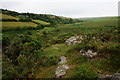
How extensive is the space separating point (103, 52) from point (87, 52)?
207 cm

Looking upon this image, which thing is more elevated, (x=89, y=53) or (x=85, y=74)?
(x=89, y=53)

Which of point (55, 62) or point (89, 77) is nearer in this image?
point (89, 77)

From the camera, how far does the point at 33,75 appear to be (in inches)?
576

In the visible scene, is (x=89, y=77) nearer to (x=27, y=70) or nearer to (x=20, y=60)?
(x=27, y=70)

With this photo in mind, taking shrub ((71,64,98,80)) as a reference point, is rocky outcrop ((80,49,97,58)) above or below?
above

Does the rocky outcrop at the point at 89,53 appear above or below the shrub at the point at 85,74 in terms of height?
above

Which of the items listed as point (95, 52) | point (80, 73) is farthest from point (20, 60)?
point (95, 52)

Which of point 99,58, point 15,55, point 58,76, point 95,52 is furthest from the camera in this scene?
point 15,55

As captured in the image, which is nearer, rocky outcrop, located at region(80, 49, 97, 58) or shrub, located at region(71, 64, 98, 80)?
shrub, located at region(71, 64, 98, 80)

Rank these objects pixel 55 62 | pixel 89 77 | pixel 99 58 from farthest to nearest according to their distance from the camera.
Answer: pixel 55 62
pixel 99 58
pixel 89 77

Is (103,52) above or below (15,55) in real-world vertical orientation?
above

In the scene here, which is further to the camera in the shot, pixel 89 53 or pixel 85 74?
pixel 89 53

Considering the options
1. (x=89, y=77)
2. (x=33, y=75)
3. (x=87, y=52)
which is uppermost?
(x=87, y=52)

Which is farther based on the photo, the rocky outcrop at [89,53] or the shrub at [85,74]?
the rocky outcrop at [89,53]
